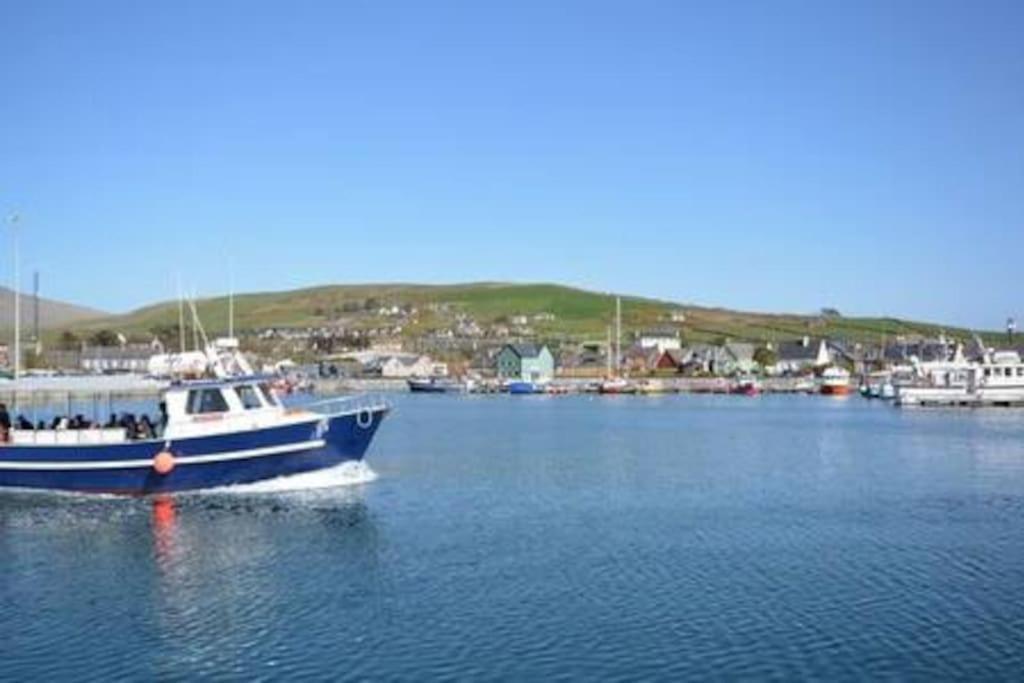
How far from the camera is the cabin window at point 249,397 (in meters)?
45.2

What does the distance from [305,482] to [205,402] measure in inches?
187

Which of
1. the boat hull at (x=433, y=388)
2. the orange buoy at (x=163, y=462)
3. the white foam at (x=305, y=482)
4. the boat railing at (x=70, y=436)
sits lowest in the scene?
the boat hull at (x=433, y=388)

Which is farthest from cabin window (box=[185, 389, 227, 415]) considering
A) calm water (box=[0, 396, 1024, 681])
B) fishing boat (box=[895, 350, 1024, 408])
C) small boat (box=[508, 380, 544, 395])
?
small boat (box=[508, 380, 544, 395])

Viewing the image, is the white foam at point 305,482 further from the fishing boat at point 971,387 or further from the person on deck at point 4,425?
the fishing boat at point 971,387

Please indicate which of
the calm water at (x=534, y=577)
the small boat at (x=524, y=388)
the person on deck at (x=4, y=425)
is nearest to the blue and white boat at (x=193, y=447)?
the person on deck at (x=4, y=425)

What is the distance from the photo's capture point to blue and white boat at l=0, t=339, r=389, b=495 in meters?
44.1

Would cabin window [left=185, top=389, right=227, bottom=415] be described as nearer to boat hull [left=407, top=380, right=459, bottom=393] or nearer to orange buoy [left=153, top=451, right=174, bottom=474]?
orange buoy [left=153, top=451, right=174, bottom=474]

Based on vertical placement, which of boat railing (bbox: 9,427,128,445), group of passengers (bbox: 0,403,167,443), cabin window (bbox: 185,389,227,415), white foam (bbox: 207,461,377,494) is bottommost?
white foam (bbox: 207,461,377,494)

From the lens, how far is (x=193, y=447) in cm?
4406

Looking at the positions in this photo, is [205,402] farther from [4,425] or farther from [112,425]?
[4,425]

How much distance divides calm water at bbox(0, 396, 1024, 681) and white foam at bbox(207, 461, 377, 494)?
0.88ft

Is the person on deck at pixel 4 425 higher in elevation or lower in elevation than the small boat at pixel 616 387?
higher

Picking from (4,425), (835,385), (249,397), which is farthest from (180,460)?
(835,385)

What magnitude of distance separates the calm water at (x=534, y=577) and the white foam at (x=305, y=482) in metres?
0.27
